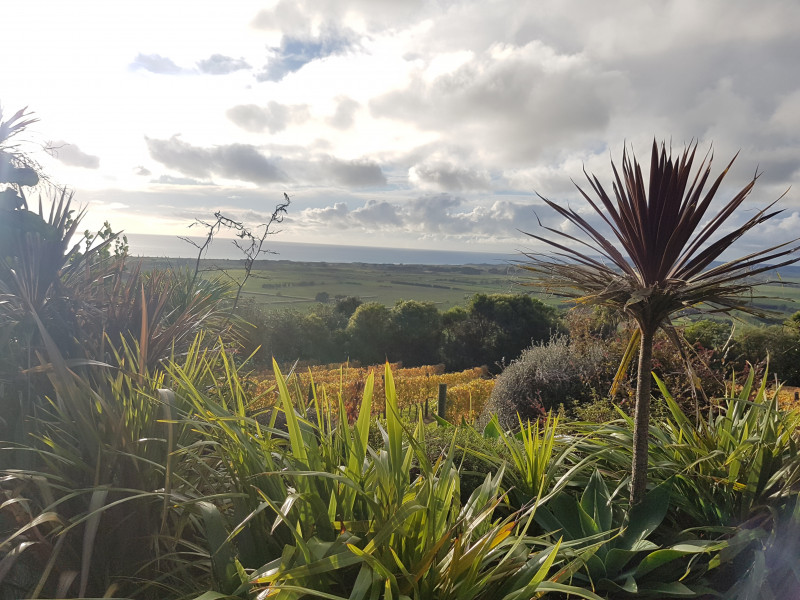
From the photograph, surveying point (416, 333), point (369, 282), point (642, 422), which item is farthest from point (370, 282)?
point (642, 422)

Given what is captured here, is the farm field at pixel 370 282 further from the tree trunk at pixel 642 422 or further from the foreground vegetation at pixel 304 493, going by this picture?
the tree trunk at pixel 642 422

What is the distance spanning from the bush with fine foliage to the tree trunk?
491 cm

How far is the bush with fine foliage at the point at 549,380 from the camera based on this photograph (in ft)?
26.0

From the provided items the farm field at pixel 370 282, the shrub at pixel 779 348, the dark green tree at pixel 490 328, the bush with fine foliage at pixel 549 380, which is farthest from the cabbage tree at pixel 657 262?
the farm field at pixel 370 282

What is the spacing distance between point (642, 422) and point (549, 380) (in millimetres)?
5523

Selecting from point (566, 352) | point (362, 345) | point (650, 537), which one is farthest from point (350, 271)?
point (650, 537)

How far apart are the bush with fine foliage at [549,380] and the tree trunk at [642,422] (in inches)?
193

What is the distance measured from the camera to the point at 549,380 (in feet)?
26.8

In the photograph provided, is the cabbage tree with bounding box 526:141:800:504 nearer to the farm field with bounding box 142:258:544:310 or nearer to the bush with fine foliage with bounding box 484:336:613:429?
the bush with fine foliage with bounding box 484:336:613:429

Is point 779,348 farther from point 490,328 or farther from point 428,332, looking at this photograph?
point 428,332

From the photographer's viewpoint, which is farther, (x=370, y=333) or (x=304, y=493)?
(x=370, y=333)

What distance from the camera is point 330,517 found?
1.81 m

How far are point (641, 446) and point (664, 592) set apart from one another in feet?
2.46

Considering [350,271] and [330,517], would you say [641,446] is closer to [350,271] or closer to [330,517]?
[330,517]
